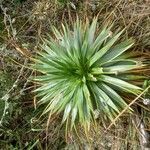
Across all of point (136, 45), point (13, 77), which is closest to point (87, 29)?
point (136, 45)

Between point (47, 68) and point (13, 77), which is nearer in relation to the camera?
point (47, 68)

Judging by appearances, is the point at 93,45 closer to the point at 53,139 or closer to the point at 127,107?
the point at 127,107

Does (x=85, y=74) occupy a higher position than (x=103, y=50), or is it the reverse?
(x=103, y=50)

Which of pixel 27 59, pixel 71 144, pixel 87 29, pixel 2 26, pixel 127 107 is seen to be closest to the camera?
pixel 127 107

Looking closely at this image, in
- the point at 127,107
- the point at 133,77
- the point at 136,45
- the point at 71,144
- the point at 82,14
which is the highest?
the point at 82,14

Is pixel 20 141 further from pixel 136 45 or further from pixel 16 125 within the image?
pixel 136 45

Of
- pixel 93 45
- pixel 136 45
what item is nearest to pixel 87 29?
pixel 93 45

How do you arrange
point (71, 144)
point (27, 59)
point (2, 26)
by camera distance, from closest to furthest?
point (71, 144)
point (27, 59)
point (2, 26)

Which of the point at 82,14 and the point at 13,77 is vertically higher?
the point at 82,14
